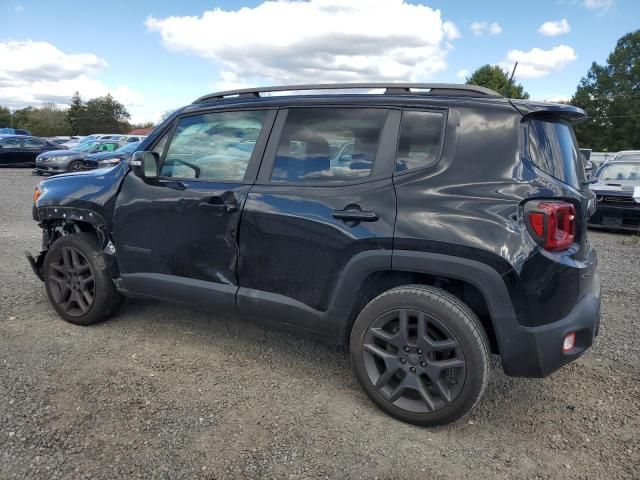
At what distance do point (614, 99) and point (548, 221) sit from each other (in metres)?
63.1

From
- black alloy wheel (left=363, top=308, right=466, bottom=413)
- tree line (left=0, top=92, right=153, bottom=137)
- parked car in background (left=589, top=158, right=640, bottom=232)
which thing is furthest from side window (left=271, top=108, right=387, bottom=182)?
tree line (left=0, top=92, right=153, bottom=137)

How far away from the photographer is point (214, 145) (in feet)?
11.1

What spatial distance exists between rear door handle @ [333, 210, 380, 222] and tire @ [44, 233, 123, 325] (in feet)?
6.72

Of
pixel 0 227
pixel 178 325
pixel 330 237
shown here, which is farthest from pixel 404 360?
pixel 0 227

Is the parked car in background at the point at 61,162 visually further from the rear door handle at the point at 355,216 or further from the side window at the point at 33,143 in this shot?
the rear door handle at the point at 355,216

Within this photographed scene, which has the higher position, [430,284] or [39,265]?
[430,284]

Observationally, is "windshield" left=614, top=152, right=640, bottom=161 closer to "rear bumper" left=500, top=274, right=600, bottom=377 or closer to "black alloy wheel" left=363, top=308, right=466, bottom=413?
"rear bumper" left=500, top=274, right=600, bottom=377

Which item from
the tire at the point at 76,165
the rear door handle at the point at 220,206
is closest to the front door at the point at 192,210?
the rear door handle at the point at 220,206

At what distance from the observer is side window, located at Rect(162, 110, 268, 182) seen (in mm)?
3246

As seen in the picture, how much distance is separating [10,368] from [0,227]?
227 inches

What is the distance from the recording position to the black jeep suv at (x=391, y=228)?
2484 mm

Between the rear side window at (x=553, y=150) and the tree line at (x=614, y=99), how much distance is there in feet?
167

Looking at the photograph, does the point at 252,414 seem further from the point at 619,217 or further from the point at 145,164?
the point at 619,217

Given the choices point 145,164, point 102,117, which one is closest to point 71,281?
→ point 145,164
